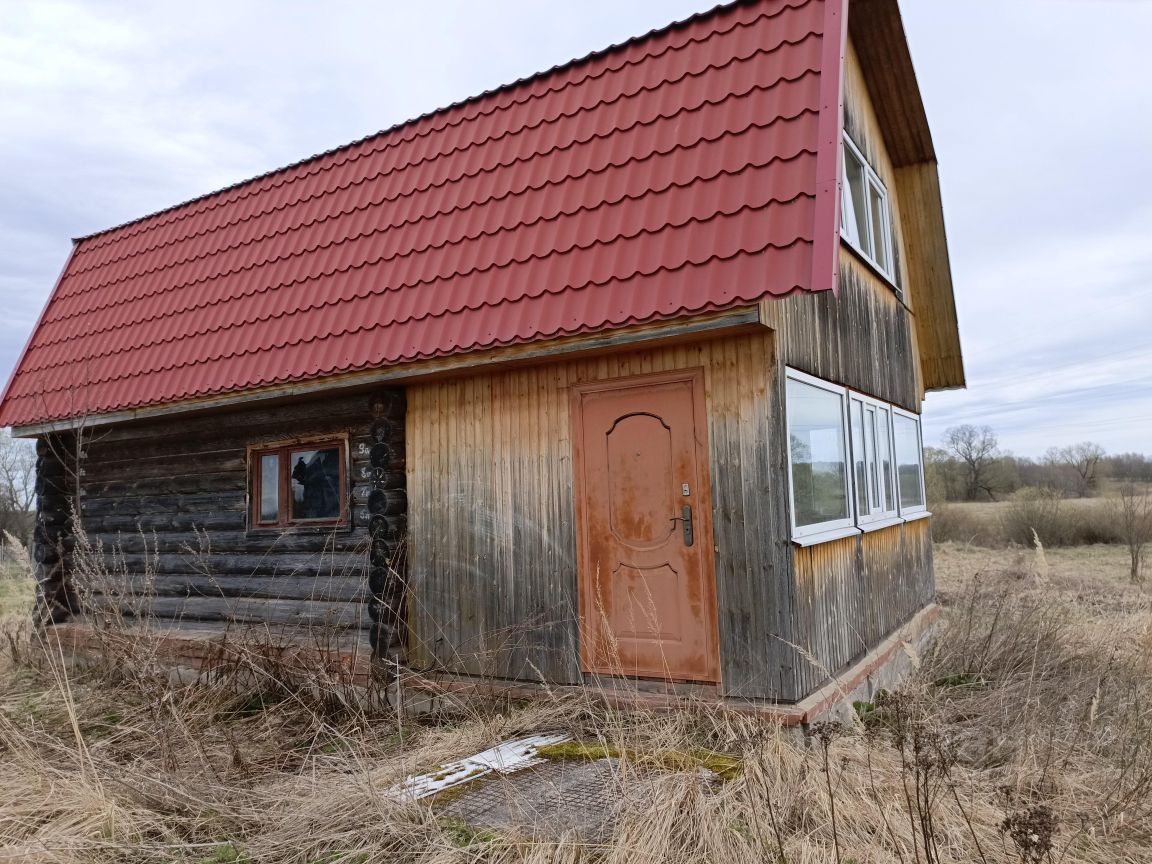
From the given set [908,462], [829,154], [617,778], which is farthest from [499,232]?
[908,462]

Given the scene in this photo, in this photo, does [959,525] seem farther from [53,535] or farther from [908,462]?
[53,535]

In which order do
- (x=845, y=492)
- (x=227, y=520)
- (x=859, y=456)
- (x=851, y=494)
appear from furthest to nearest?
(x=227, y=520) → (x=859, y=456) → (x=851, y=494) → (x=845, y=492)

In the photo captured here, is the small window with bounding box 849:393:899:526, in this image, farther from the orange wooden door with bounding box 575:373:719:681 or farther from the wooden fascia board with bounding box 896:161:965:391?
the wooden fascia board with bounding box 896:161:965:391

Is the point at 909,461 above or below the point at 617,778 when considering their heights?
above

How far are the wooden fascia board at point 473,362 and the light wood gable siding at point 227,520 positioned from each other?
16.1 inches

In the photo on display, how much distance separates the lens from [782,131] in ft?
19.2

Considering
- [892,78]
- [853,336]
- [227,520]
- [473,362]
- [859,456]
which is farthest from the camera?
[892,78]

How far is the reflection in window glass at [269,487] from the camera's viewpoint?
8.44 meters

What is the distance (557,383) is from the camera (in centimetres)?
659

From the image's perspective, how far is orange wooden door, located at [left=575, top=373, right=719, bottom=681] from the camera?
19.3 feet

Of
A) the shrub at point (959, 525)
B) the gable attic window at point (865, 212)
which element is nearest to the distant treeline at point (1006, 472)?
the shrub at point (959, 525)

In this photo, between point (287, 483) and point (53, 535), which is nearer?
point (287, 483)

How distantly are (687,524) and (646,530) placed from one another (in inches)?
12.5

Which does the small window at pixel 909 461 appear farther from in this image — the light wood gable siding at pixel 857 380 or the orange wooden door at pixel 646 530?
the orange wooden door at pixel 646 530
